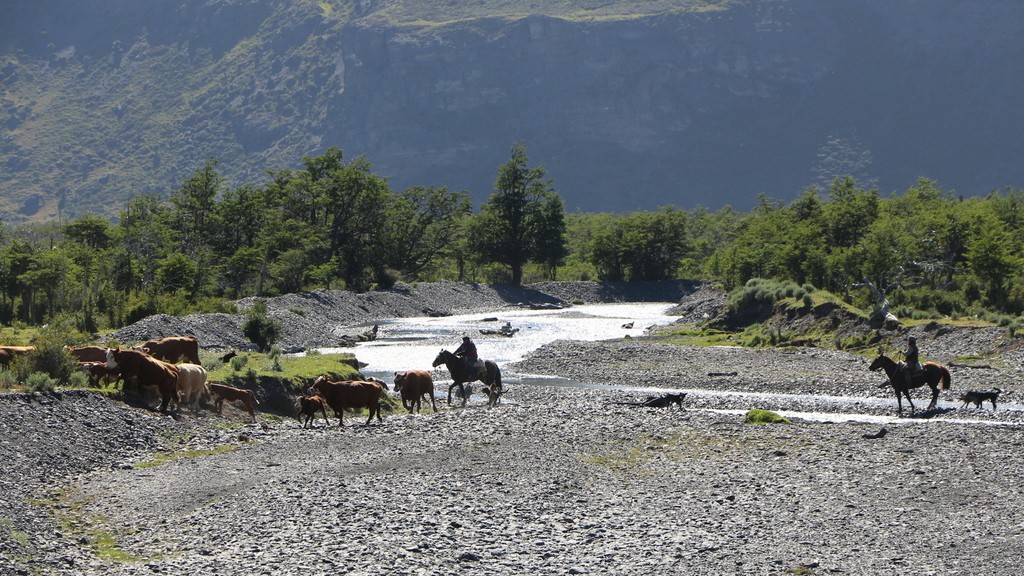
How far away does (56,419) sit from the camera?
81.9ft

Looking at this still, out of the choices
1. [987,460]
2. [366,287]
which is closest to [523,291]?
[366,287]

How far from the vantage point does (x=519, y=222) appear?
139m

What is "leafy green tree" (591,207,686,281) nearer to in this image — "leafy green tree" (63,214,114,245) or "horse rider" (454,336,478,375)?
"leafy green tree" (63,214,114,245)

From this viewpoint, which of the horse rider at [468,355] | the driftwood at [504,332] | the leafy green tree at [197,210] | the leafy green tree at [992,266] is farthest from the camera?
the leafy green tree at [197,210]

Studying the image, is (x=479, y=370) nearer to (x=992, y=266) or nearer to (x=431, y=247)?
(x=992, y=266)

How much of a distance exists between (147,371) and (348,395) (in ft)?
18.4

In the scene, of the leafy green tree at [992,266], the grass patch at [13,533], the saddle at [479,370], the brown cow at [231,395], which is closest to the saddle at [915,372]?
the saddle at [479,370]

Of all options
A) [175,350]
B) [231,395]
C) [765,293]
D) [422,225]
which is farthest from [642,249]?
[231,395]

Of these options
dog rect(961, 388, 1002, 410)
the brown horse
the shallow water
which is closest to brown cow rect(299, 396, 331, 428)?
the brown horse

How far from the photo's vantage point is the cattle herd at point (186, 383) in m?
28.6

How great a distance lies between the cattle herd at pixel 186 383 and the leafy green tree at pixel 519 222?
335 ft

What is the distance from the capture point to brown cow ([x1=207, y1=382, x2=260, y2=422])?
3053 centimetres

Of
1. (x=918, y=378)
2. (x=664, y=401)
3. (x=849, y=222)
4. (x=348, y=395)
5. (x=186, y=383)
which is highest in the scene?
(x=849, y=222)

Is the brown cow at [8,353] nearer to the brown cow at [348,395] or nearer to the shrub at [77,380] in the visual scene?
the shrub at [77,380]
